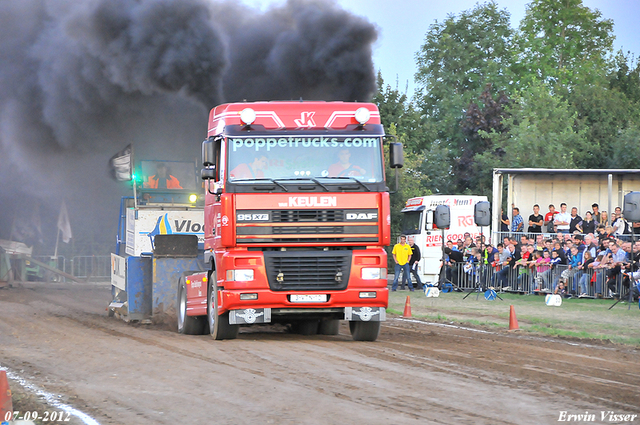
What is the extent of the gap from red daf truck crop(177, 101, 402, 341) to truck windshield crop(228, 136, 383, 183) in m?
0.01

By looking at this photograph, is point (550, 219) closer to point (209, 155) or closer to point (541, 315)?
point (541, 315)

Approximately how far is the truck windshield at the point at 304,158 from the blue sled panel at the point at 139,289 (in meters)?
4.70

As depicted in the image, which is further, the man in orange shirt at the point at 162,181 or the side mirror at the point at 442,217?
the side mirror at the point at 442,217

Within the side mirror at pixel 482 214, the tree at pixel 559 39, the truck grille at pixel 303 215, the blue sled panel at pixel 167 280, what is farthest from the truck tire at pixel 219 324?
the tree at pixel 559 39

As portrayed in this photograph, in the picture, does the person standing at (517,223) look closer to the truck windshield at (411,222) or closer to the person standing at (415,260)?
the person standing at (415,260)

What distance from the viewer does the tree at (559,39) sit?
59125 millimetres

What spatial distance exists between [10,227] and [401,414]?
26.3 meters

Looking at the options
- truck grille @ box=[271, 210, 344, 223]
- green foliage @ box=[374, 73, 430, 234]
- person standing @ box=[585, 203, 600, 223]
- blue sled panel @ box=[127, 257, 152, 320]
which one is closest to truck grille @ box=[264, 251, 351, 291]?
truck grille @ box=[271, 210, 344, 223]

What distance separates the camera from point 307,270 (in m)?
12.0

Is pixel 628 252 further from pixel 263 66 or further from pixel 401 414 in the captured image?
pixel 401 414

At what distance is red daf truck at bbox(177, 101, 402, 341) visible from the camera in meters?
11.9

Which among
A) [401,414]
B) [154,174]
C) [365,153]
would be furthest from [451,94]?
[401,414]

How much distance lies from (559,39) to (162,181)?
47857mm

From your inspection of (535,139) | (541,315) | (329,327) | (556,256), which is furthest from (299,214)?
(535,139)
